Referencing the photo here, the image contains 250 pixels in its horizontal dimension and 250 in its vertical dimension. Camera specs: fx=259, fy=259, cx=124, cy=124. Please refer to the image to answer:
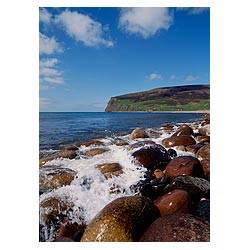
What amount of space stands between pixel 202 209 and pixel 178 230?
0.59 metres

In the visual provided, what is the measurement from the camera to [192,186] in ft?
9.78

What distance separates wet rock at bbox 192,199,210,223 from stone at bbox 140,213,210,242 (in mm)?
308

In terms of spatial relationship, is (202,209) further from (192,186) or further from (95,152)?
(95,152)

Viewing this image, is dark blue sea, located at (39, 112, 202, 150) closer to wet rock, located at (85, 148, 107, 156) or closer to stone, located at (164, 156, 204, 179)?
wet rock, located at (85, 148, 107, 156)

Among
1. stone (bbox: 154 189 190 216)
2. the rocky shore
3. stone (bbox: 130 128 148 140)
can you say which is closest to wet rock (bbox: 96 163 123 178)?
the rocky shore

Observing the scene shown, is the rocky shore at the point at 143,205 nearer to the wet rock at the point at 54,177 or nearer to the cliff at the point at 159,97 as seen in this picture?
the wet rock at the point at 54,177

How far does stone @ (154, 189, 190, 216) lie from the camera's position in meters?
2.51

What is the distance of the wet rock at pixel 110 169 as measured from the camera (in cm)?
351

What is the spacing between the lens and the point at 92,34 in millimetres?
2861

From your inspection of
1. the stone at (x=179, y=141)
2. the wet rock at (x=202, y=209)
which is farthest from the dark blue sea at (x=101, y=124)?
the wet rock at (x=202, y=209)
